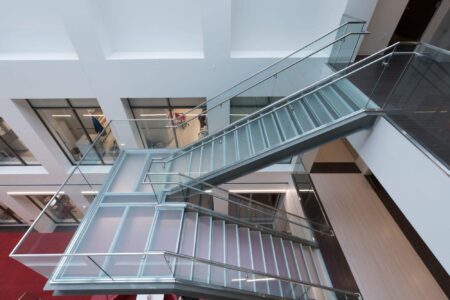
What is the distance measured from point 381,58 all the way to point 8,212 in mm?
13365

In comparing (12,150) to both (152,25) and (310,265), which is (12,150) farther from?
(310,265)

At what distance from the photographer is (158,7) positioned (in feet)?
16.5

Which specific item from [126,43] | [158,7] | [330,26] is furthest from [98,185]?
[330,26]

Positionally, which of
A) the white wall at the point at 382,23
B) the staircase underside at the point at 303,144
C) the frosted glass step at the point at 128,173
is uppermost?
the white wall at the point at 382,23

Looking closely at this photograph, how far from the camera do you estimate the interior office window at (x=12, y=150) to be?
6.68 metres

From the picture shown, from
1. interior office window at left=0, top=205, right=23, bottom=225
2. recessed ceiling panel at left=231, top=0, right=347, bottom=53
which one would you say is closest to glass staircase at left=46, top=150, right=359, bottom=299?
recessed ceiling panel at left=231, top=0, right=347, bottom=53

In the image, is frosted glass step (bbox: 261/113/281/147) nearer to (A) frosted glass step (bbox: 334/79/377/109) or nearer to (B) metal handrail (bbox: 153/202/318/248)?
(A) frosted glass step (bbox: 334/79/377/109)

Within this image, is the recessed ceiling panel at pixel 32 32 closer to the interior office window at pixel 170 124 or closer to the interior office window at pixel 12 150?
the interior office window at pixel 170 124

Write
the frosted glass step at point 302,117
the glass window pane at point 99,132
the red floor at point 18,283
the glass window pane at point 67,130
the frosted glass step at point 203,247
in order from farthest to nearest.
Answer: the red floor at point 18,283 → the glass window pane at point 67,130 → the glass window pane at point 99,132 → the frosted glass step at point 302,117 → the frosted glass step at point 203,247

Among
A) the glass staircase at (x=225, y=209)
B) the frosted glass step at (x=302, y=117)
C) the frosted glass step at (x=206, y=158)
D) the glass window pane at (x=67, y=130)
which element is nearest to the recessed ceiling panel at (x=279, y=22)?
the glass staircase at (x=225, y=209)

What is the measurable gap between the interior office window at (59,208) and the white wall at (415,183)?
622 centimetres

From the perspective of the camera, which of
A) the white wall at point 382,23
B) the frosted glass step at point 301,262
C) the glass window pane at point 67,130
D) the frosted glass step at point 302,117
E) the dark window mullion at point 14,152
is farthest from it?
the dark window mullion at point 14,152

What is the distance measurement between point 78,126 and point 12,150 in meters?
2.55

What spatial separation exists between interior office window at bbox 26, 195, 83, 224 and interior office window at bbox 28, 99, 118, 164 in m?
1.10
